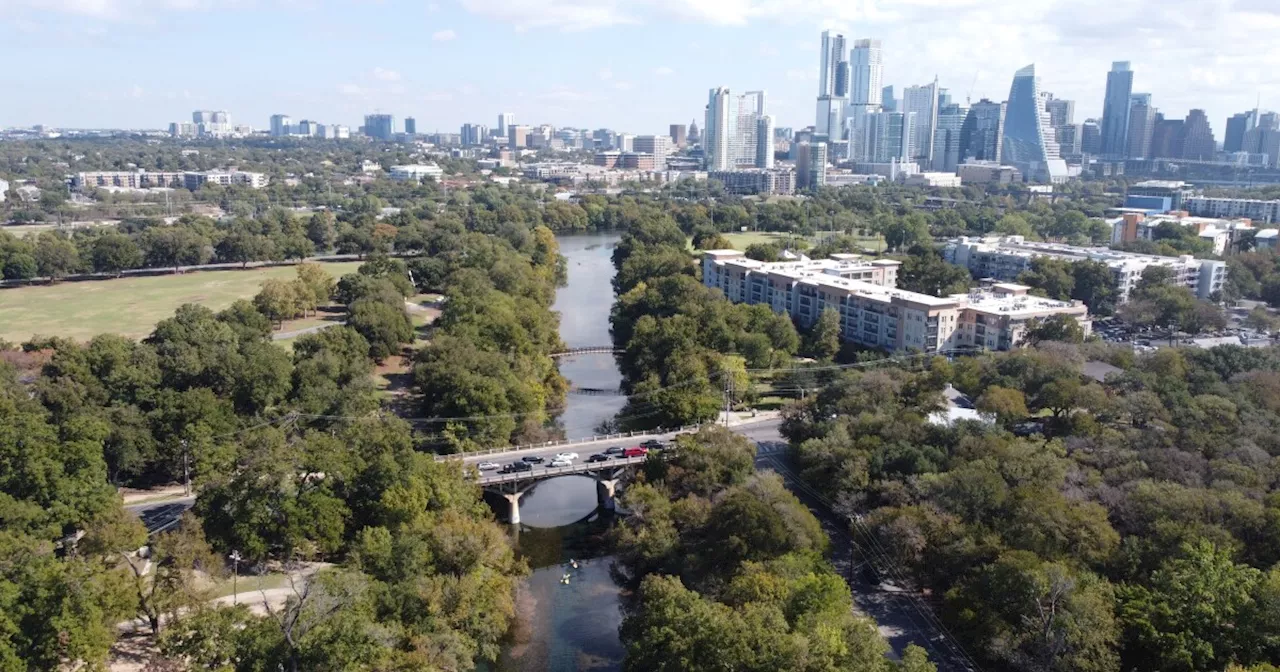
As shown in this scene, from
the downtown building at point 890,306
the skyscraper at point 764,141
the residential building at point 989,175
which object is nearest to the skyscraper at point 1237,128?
the residential building at point 989,175

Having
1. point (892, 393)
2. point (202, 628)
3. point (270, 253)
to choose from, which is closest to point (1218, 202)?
point (892, 393)

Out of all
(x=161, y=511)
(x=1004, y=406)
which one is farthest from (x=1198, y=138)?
(x=161, y=511)

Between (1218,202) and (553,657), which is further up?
(1218,202)

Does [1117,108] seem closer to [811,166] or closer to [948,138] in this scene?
[948,138]

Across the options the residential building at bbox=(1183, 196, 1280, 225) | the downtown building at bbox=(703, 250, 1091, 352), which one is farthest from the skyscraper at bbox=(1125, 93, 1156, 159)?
the downtown building at bbox=(703, 250, 1091, 352)

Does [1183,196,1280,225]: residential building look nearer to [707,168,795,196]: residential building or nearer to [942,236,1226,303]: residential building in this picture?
[942,236,1226,303]: residential building

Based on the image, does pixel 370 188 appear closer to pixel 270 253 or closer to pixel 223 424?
pixel 270 253
